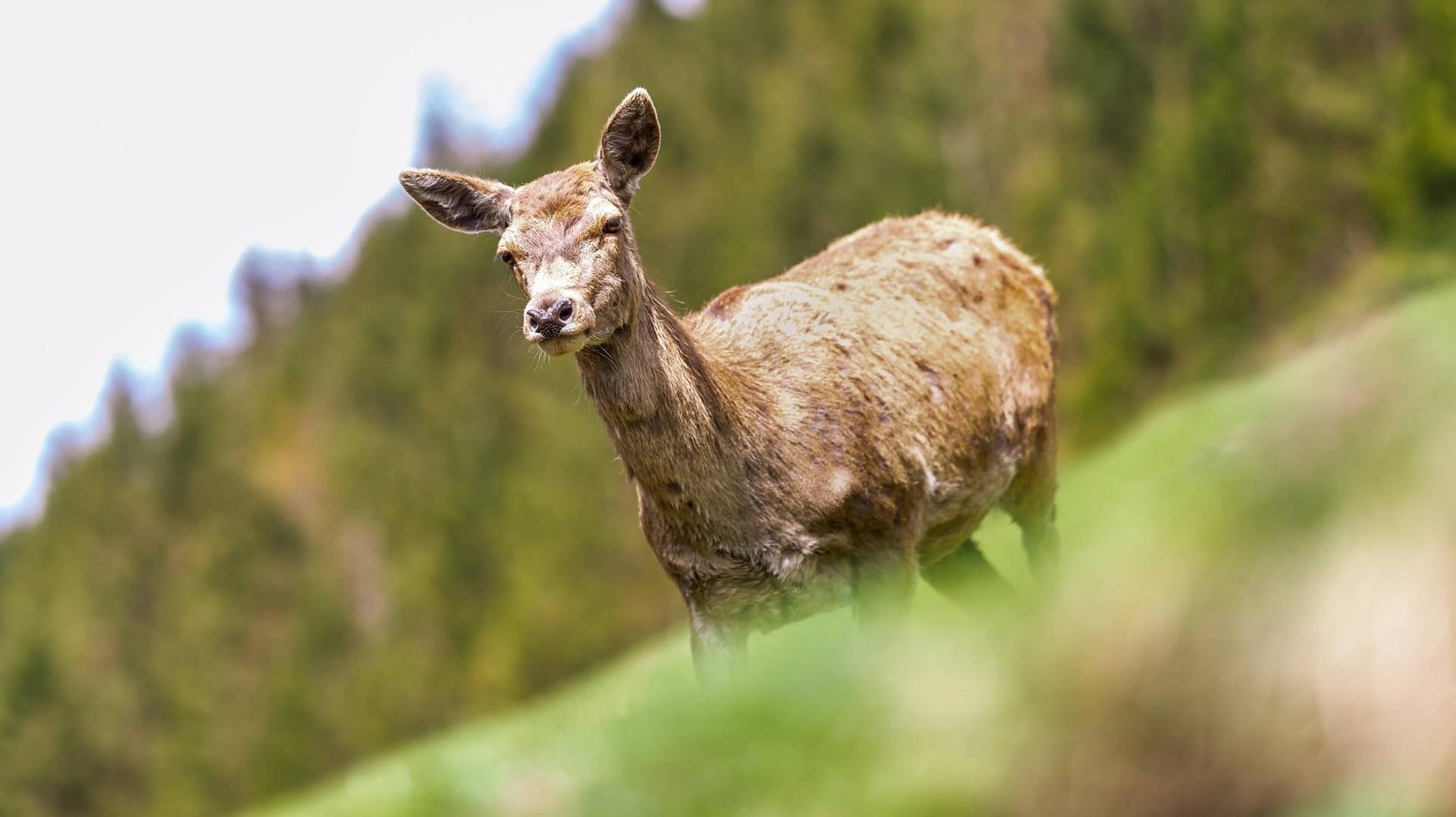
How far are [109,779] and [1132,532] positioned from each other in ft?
232

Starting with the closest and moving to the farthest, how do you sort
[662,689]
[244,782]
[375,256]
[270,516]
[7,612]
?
[662,689] < [244,782] < [270,516] < [7,612] < [375,256]

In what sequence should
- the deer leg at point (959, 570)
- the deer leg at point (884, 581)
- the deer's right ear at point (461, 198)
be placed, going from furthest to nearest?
the deer leg at point (959, 570), the deer's right ear at point (461, 198), the deer leg at point (884, 581)

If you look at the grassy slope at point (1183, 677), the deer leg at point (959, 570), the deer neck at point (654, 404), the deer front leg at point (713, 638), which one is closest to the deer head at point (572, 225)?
the deer neck at point (654, 404)

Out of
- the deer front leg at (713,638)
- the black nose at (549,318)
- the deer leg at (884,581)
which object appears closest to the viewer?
the black nose at (549,318)

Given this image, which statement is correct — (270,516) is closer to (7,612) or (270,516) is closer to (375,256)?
(7,612)

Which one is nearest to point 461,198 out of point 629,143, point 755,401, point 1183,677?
point 629,143

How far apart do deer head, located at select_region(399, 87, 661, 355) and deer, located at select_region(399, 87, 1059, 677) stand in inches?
0.5

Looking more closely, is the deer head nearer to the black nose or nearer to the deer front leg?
the black nose

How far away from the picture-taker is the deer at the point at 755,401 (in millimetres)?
9172

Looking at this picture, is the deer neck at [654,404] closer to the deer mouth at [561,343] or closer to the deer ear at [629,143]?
the deer mouth at [561,343]

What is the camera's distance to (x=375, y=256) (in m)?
104

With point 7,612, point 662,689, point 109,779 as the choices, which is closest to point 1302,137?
point 662,689

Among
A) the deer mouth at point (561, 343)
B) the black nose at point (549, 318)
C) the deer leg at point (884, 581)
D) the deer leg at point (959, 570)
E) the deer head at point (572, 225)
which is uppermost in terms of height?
the deer head at point (572, 225)

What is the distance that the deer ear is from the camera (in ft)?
31.8
